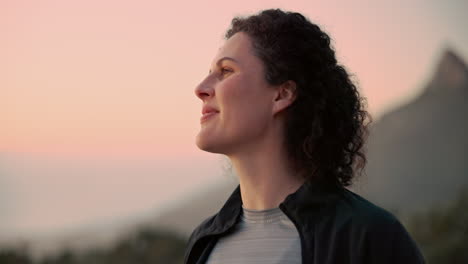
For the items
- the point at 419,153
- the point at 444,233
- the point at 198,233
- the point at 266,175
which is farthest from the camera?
the point at 419,153

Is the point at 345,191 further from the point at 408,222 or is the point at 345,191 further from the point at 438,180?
the point at 438,180

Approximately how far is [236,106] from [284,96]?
263 millimetres

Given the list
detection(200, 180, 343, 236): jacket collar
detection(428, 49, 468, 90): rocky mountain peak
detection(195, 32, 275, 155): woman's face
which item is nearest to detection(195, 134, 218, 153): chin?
detection(195, 32, 275, 155): woman's face

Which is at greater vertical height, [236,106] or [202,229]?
[236,106]

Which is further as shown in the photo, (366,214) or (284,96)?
(284,96)

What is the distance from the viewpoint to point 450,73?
5819 centimetres

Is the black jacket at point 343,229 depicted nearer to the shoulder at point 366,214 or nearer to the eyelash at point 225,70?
the shoulder at point 366,214

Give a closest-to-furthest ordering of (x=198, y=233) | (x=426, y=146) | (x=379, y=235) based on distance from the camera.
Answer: (x=379, y=235)
(x=198, y=233)
(x=426, y=146)

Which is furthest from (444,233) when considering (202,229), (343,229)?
(343,229)

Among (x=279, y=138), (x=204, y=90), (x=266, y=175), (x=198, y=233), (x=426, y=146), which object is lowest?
(x=426, y=146)

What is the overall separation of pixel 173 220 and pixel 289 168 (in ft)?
151

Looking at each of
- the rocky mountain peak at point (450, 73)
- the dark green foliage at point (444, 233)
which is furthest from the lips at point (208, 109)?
the rocky mountain peak at point (450, 73)

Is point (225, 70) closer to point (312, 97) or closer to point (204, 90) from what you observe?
point (204, 90)

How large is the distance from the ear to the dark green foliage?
13.0 meters
